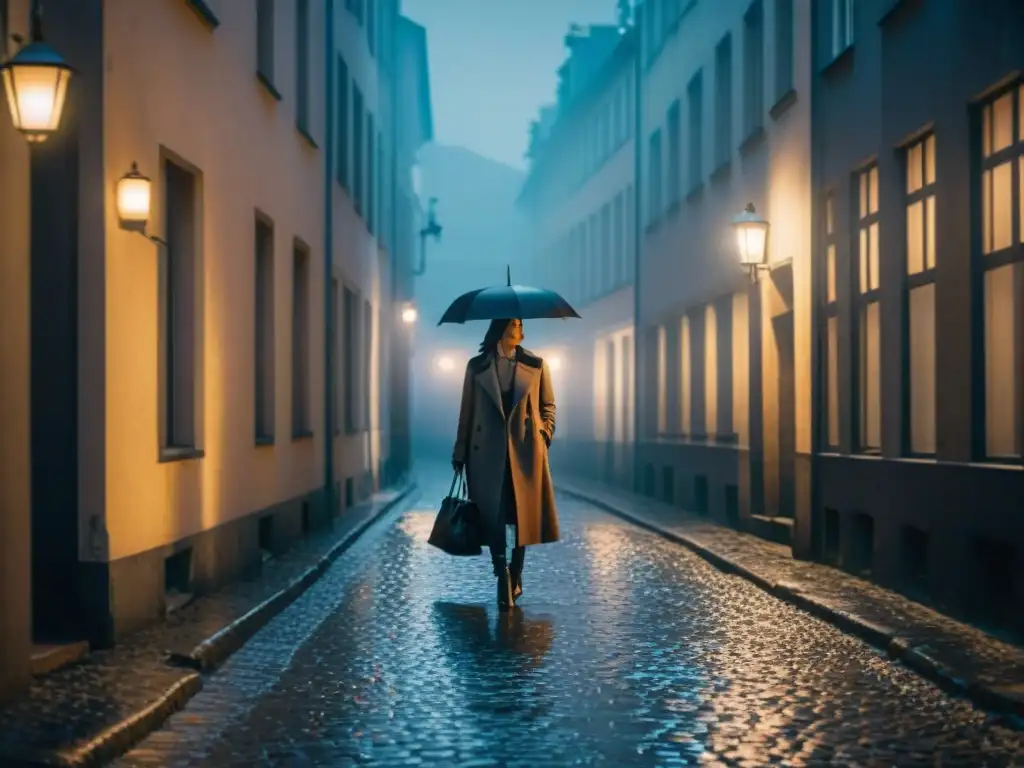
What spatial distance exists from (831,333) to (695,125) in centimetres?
958

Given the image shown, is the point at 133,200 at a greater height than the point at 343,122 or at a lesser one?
lesser

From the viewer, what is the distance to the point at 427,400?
2231 inches

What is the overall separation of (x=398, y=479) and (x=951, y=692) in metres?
26.5

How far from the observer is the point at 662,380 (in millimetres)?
27469

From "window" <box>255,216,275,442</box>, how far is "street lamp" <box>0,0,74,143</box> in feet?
25.8

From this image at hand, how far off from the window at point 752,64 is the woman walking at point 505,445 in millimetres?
8368

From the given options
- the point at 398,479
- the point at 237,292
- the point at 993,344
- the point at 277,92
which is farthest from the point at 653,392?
the point at 993,344

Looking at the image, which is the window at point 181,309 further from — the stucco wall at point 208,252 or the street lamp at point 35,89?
the street lamp at point 35,89

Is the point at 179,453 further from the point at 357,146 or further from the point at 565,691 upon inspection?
the point at 357,146

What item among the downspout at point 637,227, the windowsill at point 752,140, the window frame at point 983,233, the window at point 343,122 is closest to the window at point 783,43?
the windowsill at point 752,140

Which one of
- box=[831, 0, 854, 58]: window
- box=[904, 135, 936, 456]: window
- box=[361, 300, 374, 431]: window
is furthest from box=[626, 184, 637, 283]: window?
box=[904, 135, 936, 456]: window

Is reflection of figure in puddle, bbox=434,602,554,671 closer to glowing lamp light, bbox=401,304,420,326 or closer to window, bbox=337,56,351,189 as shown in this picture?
window, bbox=337,56,351,189

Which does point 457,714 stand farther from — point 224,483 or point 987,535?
point 224,483

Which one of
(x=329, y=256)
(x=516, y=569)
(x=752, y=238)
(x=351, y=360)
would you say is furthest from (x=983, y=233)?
(x=351, y=360)
